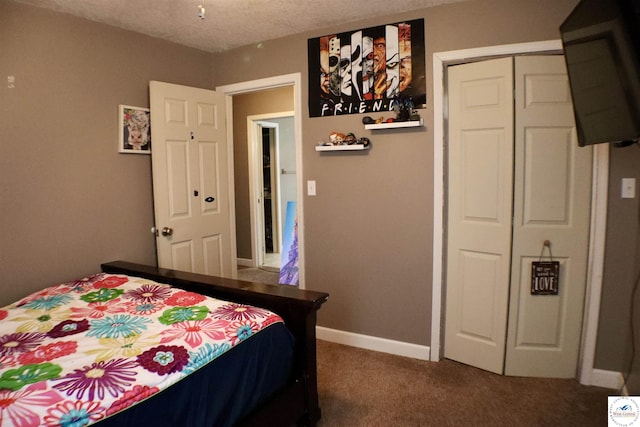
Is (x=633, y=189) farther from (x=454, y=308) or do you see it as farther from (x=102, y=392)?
(x=102, y=392)

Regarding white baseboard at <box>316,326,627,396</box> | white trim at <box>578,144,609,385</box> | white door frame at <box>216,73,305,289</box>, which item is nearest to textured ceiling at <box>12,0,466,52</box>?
white door frame at <box>216,73,305,289</box>

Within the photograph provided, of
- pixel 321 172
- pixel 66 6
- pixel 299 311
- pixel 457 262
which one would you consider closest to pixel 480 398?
pixel 457 262

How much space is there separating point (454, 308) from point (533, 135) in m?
1.21

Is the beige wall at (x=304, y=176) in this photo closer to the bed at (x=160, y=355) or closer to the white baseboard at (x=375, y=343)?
the white baseboard at (x=375, y=343)

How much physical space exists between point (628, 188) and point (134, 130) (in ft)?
10.2

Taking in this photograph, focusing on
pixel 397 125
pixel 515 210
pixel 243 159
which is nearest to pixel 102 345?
pixel 397 125

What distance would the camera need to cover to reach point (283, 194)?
5539mm

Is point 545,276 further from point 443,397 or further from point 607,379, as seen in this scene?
point 443,397

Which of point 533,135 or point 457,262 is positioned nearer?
point 533,135

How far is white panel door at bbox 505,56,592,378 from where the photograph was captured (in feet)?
7.06

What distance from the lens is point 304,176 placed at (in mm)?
2895

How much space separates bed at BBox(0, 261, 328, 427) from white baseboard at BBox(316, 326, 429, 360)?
3.15 ft

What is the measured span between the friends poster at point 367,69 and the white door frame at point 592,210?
142mm

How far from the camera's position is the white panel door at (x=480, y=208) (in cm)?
226
